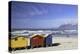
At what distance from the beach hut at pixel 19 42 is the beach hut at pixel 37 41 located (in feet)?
0.19

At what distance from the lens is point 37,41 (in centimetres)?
181

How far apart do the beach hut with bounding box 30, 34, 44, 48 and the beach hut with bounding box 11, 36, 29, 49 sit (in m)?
0.06

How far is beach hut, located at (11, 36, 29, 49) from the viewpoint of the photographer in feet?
5.68

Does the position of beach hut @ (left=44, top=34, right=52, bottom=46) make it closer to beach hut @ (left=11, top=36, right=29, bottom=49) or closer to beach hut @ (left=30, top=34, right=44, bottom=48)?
beach hut @ (left=30, top=34, right=44, bottom=48)

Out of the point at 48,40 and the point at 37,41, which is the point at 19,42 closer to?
the point at 37,41

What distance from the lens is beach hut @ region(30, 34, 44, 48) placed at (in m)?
1.80

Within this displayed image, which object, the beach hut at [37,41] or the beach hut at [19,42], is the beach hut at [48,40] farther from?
the beach hut at [19,42]

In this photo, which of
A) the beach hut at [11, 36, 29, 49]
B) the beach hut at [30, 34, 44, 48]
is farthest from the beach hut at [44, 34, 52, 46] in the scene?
the beach hut at [11, 36, 29, 49]

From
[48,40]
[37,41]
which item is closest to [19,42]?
[37,41]

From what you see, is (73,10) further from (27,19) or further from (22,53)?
(22,53)

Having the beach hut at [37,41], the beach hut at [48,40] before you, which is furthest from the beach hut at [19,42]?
the beach hut at [48,40]

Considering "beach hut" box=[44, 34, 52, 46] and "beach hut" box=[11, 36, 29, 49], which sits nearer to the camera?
"beach hut" box=[11, 36, 29, 49]

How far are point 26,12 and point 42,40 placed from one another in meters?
0.31

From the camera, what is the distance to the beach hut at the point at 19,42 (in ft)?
5.68
